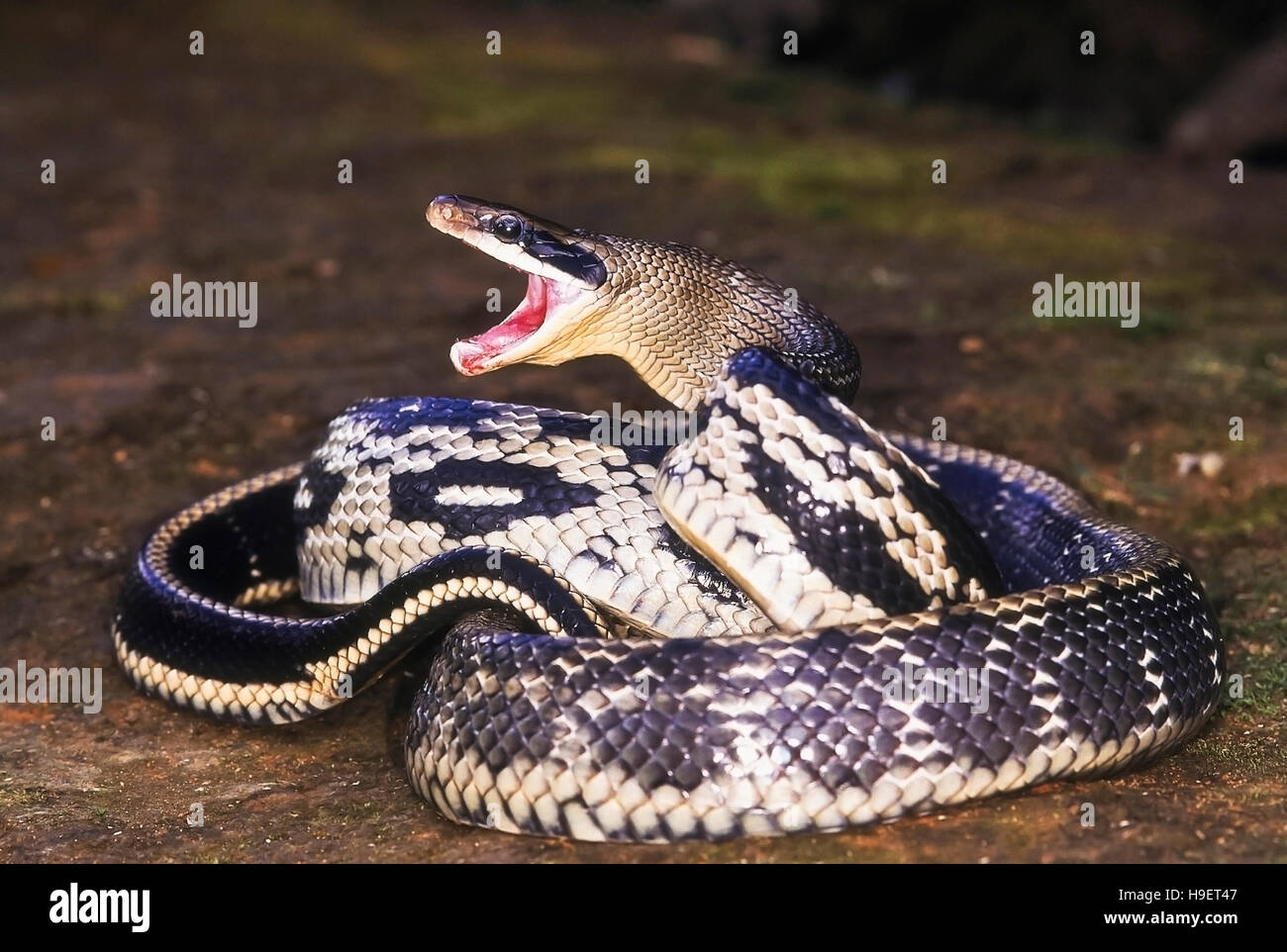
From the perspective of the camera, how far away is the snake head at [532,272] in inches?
263

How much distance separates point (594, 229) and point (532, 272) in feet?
26.5

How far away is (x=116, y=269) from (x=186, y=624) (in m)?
8.20

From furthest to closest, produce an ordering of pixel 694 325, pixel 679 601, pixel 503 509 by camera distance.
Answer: pixel 694 325 < pixel 503 509 < pixel 679 601

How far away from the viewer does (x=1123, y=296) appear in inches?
498

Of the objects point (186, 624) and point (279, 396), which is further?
point (279, 396)

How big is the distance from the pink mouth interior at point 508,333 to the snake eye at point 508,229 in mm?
216

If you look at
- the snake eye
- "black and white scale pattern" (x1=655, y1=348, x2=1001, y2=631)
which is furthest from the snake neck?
"black and white scale pattern" (x1=655, y1=348, x2=1001, y2=631)

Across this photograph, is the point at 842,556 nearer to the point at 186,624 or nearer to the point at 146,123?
the point at 186,624

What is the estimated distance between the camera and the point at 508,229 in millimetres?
6770

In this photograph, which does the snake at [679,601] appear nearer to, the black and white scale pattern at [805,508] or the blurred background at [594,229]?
the black and white scale pattern at [805,508]

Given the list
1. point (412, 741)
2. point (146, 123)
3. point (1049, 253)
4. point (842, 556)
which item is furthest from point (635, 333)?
point (146, 123)

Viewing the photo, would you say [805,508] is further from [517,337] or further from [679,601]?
[517,337]

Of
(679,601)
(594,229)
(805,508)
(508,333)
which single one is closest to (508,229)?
(508,333)

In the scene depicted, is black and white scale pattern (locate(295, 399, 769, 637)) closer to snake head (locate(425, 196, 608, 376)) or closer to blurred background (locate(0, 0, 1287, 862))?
snake head (locate(425, 196, 608, 376))
